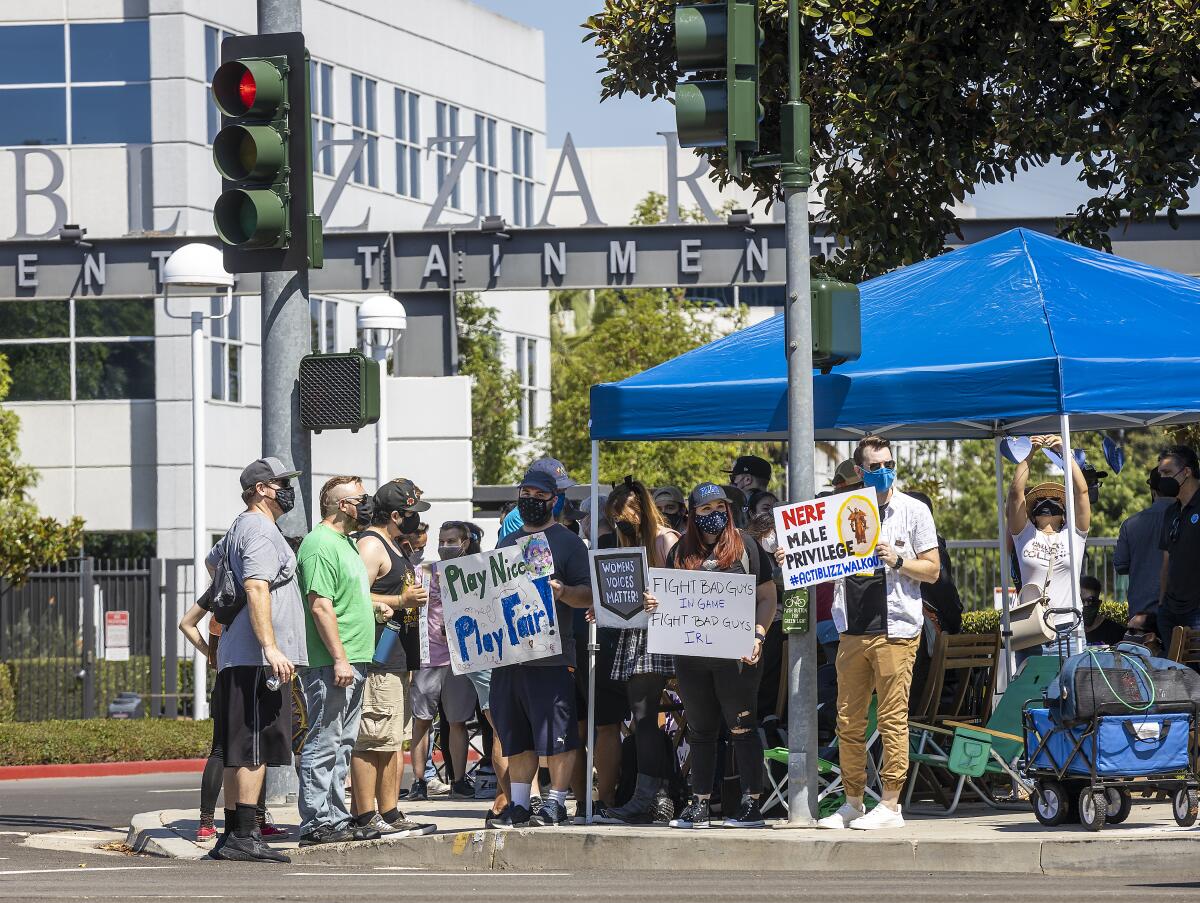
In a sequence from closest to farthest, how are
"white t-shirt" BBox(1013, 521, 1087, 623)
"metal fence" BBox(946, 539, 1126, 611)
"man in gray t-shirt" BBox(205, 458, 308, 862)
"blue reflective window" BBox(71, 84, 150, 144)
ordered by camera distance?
1. "man in gray t-shirt" BBox(205, 458, 308, 862)
2. "white t-shirt" BBox(1013, 521, 1087, 623)
3. "metal fence" BBox(946, 539, 1126, 611)
4. "blue reflective window" BBox(71, 84, 150, 144)

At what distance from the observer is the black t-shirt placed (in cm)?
1316

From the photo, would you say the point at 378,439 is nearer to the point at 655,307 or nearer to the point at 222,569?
the point at 222,569

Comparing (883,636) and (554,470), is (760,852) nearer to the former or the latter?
(883,636)

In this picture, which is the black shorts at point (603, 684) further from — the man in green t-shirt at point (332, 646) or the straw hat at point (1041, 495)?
the straw hat at point (1041, 495)

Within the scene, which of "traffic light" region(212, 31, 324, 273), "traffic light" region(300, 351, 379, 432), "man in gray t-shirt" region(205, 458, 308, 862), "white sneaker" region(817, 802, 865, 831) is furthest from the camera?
"traffic light" region(300, 351, 379, 432)

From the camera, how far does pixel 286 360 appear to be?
13.3 m

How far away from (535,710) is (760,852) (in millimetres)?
1682

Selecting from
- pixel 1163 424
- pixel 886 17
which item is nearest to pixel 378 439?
pixel 886 17

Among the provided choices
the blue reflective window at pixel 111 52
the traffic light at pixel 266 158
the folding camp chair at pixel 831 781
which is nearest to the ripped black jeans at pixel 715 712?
the folding camp chair at pixel 831 781

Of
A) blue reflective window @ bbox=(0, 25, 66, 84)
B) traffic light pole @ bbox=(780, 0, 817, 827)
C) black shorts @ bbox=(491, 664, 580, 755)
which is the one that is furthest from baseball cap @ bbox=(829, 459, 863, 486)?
blue reflective window @ bbox=(0, 25, 66, 84)

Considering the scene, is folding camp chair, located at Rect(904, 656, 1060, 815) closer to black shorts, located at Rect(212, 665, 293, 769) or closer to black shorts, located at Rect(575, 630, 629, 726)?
black shorts, located at Rect(575, 630, 629, 726)

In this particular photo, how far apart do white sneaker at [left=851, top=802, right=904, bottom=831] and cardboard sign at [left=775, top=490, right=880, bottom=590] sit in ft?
4.08

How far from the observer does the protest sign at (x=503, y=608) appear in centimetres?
1182

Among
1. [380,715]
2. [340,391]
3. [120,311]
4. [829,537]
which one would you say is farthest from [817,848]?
[120,311]
